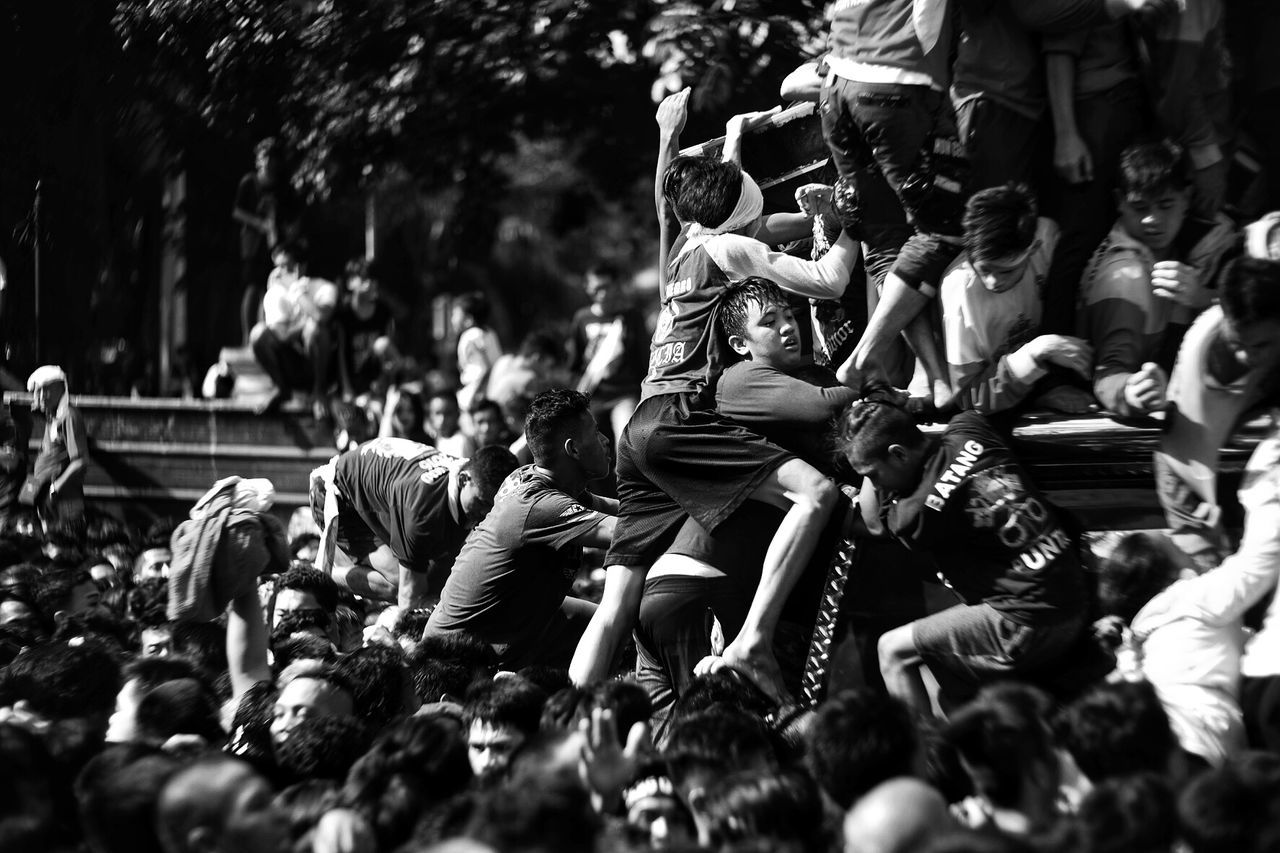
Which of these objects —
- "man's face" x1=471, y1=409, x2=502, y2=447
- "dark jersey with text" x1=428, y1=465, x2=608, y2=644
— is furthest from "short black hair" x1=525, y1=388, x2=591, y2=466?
"man's face" x1=471, y1=409, x2=502, y2=447

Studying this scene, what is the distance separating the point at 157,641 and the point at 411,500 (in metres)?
1.33

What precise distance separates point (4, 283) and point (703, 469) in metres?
9.05

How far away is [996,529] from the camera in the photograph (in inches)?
196

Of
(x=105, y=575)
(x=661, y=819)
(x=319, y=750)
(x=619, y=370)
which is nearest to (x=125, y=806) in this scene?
(x=319, y=750)

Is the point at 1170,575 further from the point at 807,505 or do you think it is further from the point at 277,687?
the point at 277,687

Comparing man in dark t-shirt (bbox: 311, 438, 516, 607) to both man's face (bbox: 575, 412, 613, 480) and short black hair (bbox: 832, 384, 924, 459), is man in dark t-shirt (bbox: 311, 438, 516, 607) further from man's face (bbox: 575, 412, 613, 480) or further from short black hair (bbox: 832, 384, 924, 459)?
short black hair (bbox: 832, 384, 924, 459)

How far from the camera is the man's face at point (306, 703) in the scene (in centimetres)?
507

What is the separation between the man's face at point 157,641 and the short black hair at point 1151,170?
4.50 meters

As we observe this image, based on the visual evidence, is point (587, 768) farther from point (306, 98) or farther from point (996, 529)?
point (306, 98)

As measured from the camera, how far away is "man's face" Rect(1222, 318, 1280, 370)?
4949 millimetres

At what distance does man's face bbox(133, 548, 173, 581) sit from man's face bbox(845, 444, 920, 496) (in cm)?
558

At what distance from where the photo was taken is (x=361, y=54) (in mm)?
13688

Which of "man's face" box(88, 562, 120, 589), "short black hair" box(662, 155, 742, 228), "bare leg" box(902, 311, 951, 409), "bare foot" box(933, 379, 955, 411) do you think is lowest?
"man's face" box(88, 562, 120, 589)

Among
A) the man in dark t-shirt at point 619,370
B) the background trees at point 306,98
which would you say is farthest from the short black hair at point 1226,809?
the background trees at point 306,98
